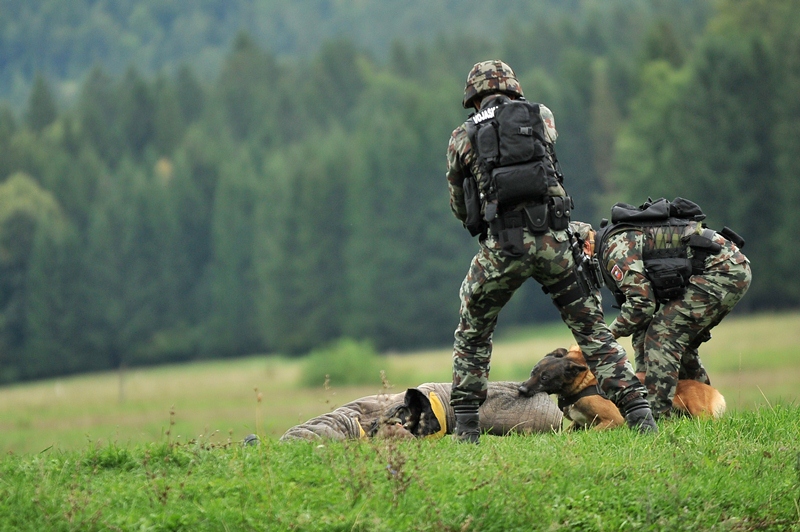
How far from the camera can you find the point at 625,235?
9.10 meters

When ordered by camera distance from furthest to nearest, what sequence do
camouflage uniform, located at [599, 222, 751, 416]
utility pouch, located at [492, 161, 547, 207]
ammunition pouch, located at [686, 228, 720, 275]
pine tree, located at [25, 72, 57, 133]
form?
pine tree, located at [25, 72, 57, 133] < ammunition pouch, located at [686, 228, 720, 275] < camouflage uniform, located at [599, 222, 751, 416] < utility pouch, located at [492, 161, 547, 207]

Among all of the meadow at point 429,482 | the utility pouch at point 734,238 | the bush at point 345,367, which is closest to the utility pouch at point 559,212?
the meadow at point 429,482

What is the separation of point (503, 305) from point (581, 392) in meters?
1.72

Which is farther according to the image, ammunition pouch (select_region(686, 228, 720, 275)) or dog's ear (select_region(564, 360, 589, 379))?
dog's ear (select_region(564, 360, 589, 379))

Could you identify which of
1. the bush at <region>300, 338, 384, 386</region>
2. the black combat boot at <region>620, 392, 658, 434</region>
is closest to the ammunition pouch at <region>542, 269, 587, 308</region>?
the black combat boot at <region>620, 392, 658, 434</region>

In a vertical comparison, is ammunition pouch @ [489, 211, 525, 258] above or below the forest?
below

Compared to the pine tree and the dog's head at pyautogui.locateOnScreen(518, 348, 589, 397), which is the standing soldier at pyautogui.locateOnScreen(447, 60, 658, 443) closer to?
the dog's head at pyautogui.locateOnScreen(518, 348, 589, 397)

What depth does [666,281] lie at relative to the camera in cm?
893

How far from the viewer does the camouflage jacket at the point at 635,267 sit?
885cm

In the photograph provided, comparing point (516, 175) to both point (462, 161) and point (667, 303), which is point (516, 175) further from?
point (667, 303)

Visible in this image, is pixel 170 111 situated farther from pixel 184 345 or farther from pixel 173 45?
pixel 173 45

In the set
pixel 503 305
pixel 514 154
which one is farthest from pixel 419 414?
pixel 514 154

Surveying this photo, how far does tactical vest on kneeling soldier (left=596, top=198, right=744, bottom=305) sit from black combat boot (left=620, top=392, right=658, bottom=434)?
3.92 feet

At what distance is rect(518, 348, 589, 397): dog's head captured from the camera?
9.24 meters
